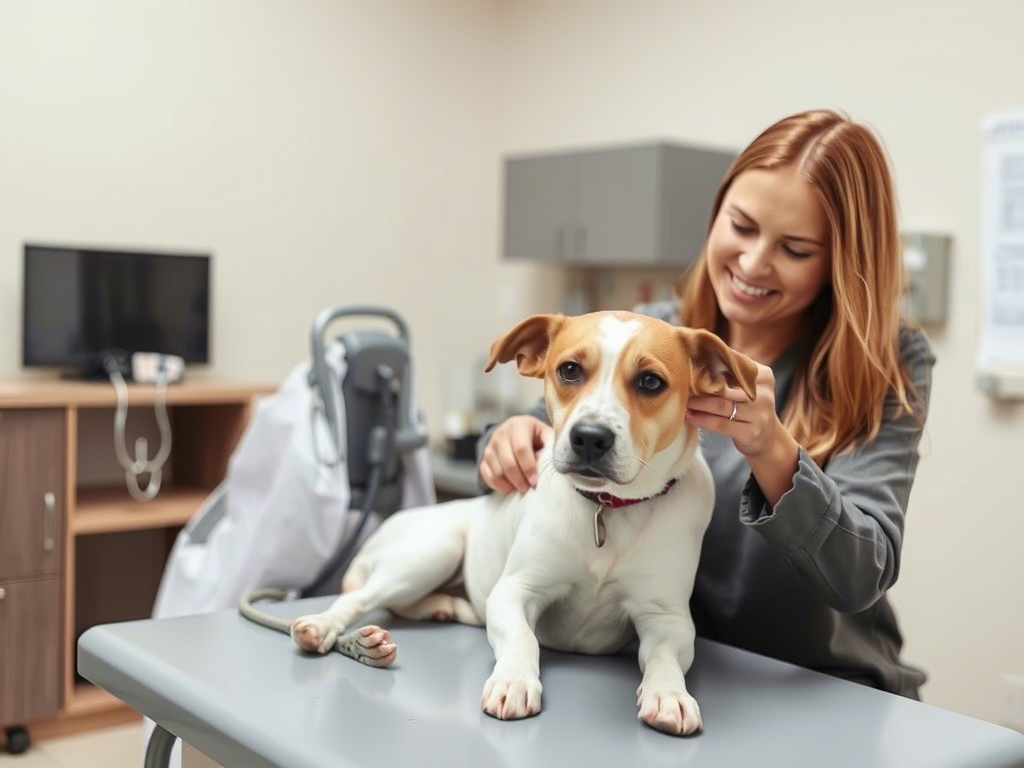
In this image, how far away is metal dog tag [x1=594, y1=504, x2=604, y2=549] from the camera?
4.06 feet

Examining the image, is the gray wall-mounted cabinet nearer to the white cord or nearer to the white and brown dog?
the white cord

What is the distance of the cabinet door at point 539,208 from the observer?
3916mm

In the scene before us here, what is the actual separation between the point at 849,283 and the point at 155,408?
9.23 feet

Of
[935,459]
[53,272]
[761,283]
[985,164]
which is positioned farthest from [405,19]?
[761,283]

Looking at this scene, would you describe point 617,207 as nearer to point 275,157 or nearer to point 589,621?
point 275,157

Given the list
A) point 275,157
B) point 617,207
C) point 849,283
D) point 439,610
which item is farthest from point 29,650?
point 849,283

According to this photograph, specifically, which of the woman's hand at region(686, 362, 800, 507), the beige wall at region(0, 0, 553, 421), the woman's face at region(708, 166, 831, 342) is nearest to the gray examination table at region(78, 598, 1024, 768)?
the woman's hand at region(686, 362, 800, 507)

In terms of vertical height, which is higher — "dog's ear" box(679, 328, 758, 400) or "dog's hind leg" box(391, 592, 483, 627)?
"dog's ear" box(679, 328, 758, 400)

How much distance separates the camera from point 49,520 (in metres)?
3.12

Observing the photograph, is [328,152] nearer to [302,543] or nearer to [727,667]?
[302,543]

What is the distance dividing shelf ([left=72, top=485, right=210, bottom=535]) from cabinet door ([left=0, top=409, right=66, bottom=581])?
3.8 inches

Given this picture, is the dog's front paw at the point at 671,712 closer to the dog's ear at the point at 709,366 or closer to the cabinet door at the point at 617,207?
the dog's ear at the point at 709,366

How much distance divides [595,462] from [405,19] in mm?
3677

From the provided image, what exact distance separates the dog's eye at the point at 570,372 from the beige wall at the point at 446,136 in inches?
88.4
